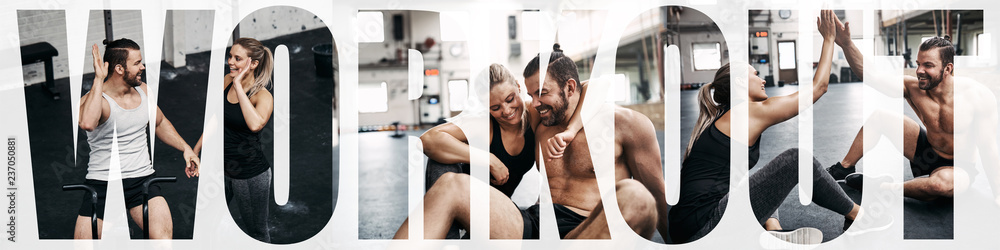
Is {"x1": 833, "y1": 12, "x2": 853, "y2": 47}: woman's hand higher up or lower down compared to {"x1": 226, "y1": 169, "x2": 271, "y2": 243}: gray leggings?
higher up

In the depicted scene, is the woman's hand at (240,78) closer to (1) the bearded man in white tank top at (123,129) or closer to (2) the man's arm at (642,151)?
(1) the bearded man in white tank top at (123,129)

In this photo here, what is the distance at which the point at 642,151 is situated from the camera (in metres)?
4.75

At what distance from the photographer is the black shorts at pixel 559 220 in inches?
187

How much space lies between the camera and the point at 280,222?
488 centimetres

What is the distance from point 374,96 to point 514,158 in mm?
1048

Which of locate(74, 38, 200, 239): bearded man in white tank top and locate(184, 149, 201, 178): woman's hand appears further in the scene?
locate(184, 149, 201, 178): woman's hand

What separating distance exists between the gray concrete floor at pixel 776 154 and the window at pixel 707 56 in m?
0.20

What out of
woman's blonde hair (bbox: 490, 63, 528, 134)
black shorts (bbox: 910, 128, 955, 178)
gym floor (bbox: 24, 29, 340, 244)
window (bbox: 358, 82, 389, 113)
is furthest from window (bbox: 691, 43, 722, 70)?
gym floor (bbox: 24, 29, 340, 244)

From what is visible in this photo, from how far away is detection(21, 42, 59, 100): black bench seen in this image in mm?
4777

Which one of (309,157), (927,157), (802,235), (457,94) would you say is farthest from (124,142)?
(927,157)

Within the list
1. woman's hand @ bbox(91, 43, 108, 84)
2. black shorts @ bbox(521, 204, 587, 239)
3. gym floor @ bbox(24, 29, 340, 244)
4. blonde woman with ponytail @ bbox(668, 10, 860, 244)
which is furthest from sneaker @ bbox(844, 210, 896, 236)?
woman's hand @ bbox(91, 43, 108, 84)

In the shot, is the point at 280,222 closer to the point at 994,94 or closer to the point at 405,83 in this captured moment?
the point at 405,83

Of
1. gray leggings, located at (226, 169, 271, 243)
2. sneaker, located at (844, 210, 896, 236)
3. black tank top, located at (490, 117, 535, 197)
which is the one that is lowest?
sneaker, located at (844, 210, 896, 236)

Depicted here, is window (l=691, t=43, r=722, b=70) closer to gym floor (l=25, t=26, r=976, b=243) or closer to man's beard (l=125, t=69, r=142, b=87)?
gym floor (l=25, t=26, r=976, b=243)
